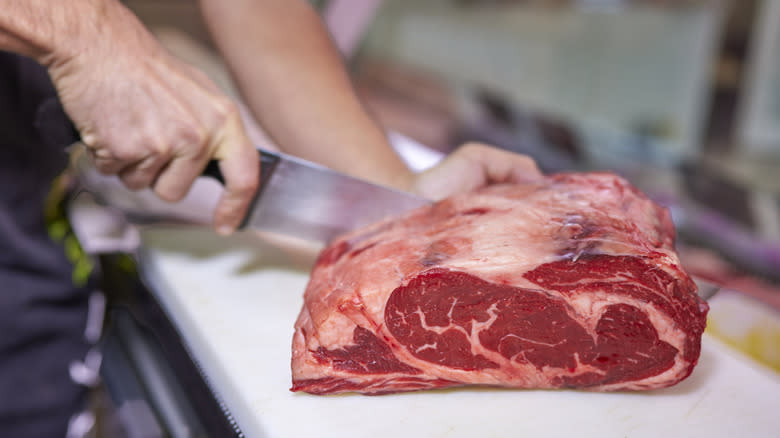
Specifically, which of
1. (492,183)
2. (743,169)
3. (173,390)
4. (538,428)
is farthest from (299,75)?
(743,169)

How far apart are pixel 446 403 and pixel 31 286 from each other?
4.12 feet

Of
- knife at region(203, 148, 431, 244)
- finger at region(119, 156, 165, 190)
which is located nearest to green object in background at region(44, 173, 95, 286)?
finger at region(119, 156, 165, 190)

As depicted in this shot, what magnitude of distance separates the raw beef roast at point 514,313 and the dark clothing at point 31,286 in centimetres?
95

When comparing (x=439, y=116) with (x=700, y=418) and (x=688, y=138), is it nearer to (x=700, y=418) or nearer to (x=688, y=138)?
(x=688, y=138)

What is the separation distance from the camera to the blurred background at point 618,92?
223 cm

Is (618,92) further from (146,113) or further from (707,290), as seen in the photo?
(146,113)

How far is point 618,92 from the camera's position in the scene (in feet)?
13.8

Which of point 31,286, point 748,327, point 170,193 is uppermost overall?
point 170,193

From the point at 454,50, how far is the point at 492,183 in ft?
11.5

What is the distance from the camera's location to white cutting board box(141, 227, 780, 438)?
108 centimetres

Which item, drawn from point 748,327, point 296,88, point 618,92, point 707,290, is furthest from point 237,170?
point 618,92

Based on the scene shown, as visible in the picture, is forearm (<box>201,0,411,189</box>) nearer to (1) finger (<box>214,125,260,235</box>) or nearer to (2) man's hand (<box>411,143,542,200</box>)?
(2) man's hand (<box>411,143,542,200</box>)

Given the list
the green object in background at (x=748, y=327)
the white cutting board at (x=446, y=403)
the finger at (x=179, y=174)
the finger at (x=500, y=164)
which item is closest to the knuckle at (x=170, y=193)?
the finger at (x=179, y=174)

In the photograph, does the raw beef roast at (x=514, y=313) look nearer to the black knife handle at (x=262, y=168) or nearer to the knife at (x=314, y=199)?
the knife at (x=314, y=199)
